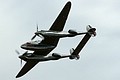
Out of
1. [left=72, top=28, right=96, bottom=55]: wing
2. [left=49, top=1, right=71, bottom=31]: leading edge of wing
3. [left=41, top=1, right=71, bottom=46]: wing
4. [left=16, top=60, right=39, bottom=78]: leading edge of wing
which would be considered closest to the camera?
[left=72, top=28, right=96, bottom=55]: wing

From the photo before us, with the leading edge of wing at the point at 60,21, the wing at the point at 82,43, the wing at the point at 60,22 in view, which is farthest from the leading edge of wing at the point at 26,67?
the leading edge of wing at the point at 60,21

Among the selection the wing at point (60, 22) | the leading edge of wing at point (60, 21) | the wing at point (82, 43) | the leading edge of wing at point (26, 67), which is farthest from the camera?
the leading edge of wing at point (26, 67)

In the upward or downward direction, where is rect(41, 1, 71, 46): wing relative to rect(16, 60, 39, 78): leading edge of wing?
upward

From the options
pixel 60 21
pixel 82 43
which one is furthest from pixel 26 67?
pixel 82 43

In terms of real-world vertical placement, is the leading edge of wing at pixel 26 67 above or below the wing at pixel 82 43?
below

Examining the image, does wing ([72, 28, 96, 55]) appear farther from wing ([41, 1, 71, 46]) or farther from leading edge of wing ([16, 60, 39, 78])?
leading edge of wing ([16, 60, 39, 78])

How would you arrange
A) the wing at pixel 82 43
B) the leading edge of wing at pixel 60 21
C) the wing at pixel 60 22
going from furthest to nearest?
the leading edge of wing at pixel 60 21
the wing at pixel 60 22
the wing at pixel 82 43

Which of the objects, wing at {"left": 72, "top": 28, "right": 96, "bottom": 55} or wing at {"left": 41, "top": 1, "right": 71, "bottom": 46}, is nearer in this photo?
wing at {"left": 72, "top": 28, "right": 96, "bottom": 55}

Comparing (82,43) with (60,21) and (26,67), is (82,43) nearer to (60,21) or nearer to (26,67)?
(60,21)

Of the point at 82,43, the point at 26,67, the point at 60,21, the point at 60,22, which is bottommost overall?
the point at 26,67

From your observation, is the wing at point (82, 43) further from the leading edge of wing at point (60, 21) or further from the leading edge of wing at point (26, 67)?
the leading edge of wing at point (26, 67)

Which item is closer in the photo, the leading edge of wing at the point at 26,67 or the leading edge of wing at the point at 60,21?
the leading edge of wing at the point at 60,21

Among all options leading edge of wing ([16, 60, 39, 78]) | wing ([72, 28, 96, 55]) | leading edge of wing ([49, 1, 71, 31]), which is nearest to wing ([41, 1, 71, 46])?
leading edge of wing ([49, 1, 71, 31])

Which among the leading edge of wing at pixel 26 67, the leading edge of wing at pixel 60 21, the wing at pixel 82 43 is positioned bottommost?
the leading edge of wing at pixel 26 67
